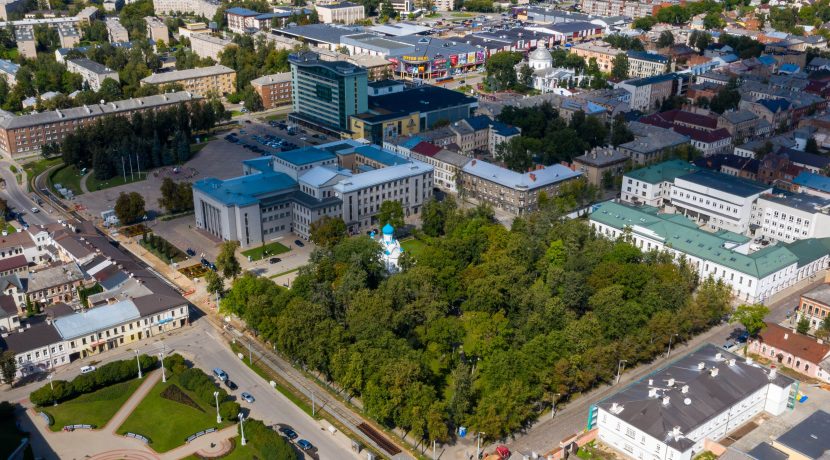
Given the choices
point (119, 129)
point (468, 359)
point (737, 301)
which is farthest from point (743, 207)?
point (119, 129)

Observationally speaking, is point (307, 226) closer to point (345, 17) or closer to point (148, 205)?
point (148, 205)

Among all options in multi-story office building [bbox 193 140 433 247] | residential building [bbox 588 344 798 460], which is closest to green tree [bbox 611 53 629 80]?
multi-story office building [bbox 193 140 433 247]

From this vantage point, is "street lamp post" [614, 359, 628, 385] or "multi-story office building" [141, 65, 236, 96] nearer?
"street lamp post" [614, 359, 628, 385]

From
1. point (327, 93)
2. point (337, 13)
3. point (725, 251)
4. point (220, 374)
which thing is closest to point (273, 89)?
point (327, 93)

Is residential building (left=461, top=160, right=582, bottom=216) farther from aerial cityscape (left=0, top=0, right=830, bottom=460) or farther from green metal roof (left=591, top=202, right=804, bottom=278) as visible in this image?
green metal roof (left=591, top=202, right=804, bottom=278)

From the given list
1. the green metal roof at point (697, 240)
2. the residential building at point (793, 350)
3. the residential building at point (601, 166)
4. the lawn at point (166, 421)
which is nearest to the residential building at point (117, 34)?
the residential building at point (601, 166)

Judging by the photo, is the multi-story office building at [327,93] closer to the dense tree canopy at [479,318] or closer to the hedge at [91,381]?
the dense tree canopy at [479,318]

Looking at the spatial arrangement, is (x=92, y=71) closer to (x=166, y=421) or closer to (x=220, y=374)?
(x=220, y=374)
